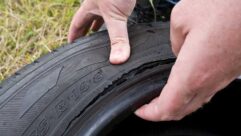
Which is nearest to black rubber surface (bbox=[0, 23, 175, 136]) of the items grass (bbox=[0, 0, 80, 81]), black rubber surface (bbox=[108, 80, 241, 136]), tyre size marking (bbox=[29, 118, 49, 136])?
tyre size marking (bbox=[29, 118, 49, 136])

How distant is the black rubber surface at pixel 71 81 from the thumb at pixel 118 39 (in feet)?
0.06

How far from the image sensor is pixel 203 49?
1006 millimetres

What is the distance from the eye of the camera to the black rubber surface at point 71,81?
4.14ft

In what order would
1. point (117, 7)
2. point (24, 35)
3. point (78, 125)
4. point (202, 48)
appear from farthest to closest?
1. point (24, 35)
2. point (117, 7)
3. point (78, 125)
4. point (202, 48)

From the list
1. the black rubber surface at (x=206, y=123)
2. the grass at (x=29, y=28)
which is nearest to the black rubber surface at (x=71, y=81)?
the black rubber surface at (x=206, y=123)

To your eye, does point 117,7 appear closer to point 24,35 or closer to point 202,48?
point 202,48

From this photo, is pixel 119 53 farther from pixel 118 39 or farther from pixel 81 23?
pixel 81 23

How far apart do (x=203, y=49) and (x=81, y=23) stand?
68 cm

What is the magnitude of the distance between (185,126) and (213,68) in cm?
47

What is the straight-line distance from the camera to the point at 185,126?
146 cm

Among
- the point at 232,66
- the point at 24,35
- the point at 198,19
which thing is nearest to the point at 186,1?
the point at 198,19

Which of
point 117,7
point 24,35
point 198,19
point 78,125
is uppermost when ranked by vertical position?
point 198,19

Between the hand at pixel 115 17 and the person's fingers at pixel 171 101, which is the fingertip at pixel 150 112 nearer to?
the person's fingers at pixel 171 101

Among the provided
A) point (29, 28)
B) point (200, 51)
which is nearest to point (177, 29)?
point (200, 51)
